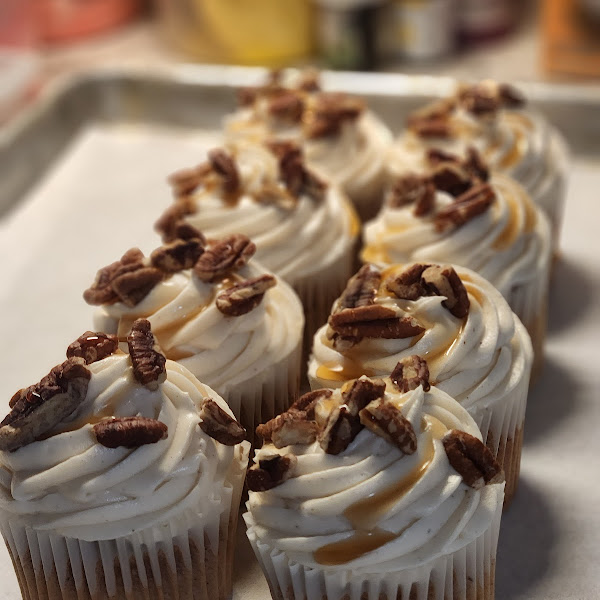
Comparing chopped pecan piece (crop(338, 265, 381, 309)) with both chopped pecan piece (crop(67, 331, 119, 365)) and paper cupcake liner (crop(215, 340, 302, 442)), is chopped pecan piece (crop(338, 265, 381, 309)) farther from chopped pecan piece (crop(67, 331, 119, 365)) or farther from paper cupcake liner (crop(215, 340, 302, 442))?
chopped pecan piece (crop(67, 331, 119, 365))

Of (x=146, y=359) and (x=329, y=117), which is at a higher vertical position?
(x=146, y=359)

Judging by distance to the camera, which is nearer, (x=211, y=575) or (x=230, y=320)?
(x=211, y=575)

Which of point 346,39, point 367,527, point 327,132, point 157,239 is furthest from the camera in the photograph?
point 346,39

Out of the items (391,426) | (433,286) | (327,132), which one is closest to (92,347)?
(391,426)

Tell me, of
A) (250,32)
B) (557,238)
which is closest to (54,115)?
(250,32)

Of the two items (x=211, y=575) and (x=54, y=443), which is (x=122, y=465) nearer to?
(x=54, y=443)

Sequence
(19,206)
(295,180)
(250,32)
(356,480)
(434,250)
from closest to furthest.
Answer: (356,480)
(434,250)
(295,180)
(19,206)
(250,32)

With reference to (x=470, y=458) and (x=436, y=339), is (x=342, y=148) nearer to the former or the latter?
(x=436, y=339)

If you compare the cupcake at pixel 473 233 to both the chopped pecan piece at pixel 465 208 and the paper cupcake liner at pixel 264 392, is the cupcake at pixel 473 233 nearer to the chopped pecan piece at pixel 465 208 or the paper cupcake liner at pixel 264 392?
the chopped pecan piece at pixel 465 208
